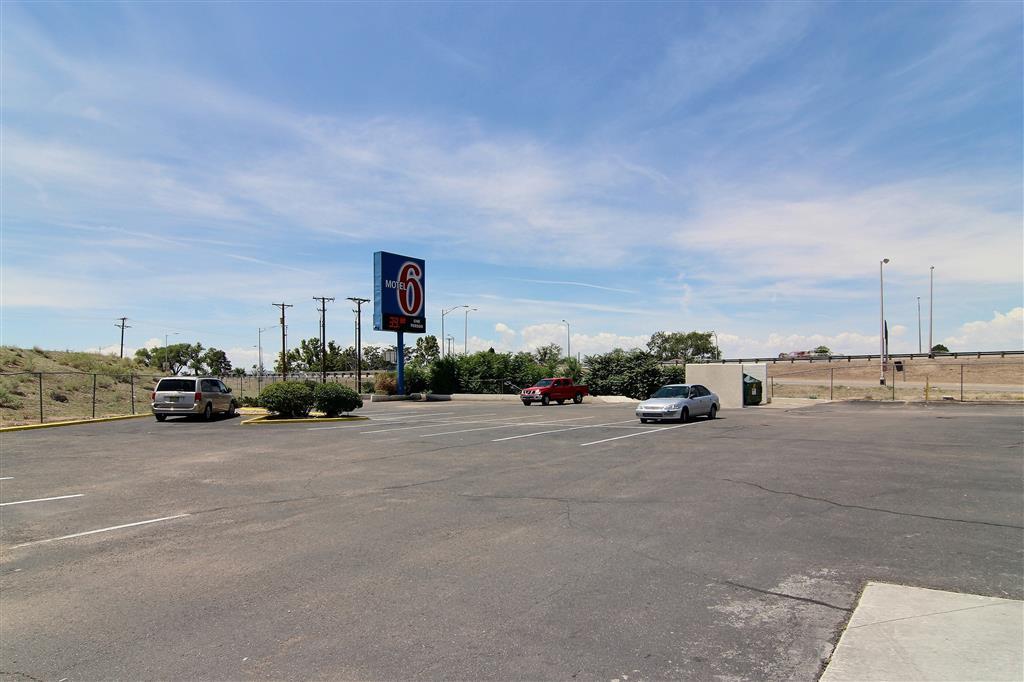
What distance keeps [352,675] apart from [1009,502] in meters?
9.14

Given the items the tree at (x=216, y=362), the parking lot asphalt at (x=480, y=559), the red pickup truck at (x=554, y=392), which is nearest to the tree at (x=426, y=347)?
the tree at (x=216, y=362)

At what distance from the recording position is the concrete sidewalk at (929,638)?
12.7 ft

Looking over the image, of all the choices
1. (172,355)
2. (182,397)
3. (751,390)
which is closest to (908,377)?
(751,390)

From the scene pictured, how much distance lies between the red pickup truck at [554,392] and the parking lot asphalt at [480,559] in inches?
1022

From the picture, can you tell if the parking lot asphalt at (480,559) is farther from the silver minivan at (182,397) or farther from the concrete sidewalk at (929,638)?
the silver minivan at (182,397)

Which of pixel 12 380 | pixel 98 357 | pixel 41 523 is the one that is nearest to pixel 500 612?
pixel 41 523

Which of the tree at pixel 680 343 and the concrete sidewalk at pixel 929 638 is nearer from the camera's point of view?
the concrete sidewalk at pixel 929 638

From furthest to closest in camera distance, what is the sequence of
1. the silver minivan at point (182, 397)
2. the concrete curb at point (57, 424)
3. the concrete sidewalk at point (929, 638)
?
the silver minivan at point (182, 397), the concrete curb at point (57, 424), the concrete sidewalk at point (929, 638)

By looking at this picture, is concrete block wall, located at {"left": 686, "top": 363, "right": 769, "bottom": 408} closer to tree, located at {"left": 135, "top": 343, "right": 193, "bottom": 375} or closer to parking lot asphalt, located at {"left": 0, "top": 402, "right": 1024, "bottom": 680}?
parking lot asphalt, located at {"left": 0, "top": 402, "right": 1024, "bottom": 680}

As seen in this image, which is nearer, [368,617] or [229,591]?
[368,617]

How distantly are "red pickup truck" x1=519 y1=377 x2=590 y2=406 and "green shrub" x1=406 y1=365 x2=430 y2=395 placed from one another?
16.1 meters

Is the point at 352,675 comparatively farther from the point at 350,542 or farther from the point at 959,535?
the point at 959,535

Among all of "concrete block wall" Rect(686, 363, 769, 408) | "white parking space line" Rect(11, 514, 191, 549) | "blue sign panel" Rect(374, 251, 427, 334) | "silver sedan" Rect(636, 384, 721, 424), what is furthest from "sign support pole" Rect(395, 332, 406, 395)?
"white parking space line" Rect(11, 514, 191, 549)

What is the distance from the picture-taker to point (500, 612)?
195 inches
